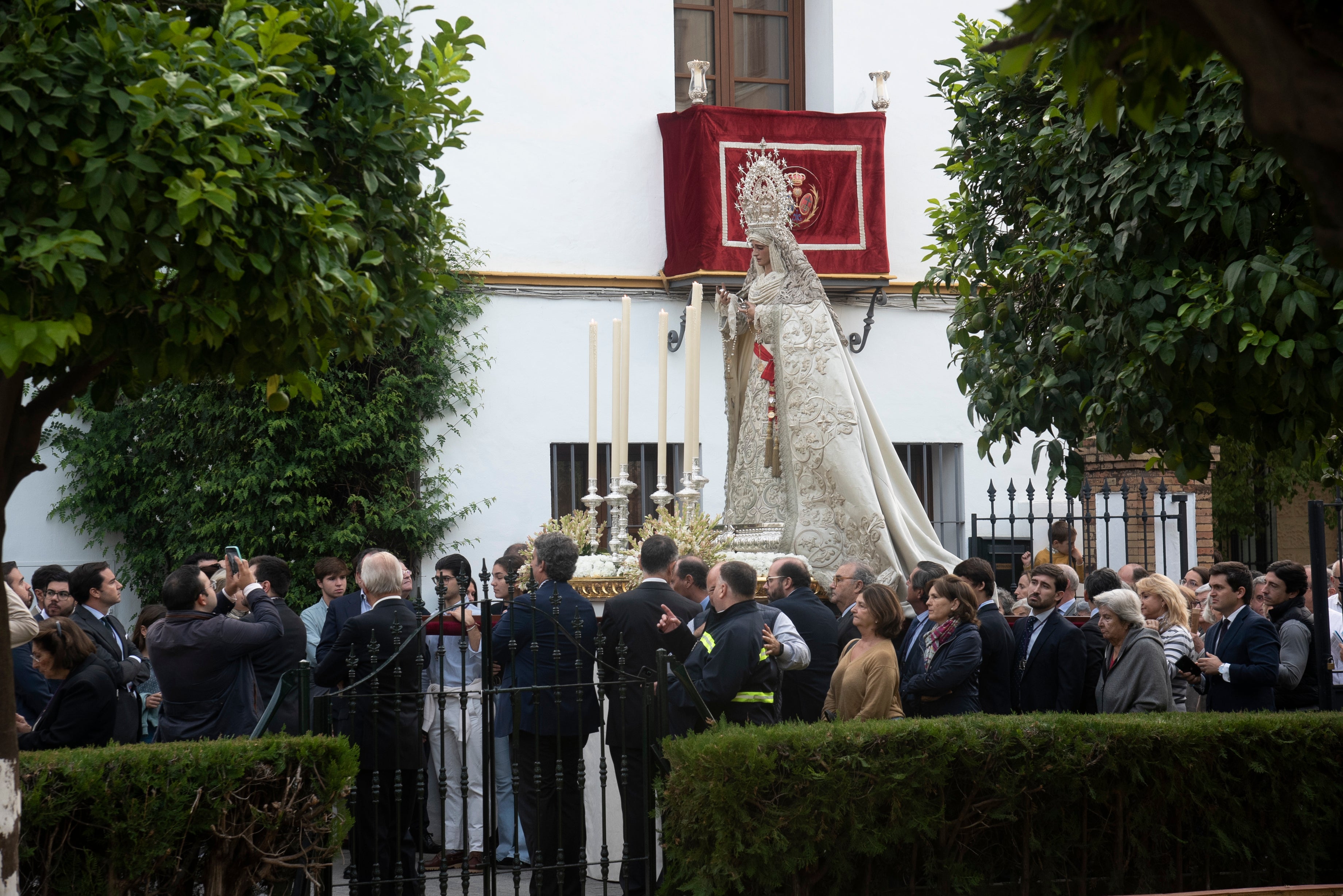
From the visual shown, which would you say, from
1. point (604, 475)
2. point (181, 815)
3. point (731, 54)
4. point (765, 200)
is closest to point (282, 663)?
point (181, 815)

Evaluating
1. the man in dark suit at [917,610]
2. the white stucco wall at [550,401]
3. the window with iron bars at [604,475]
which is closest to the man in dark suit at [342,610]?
the man in dark suit at [917,610]

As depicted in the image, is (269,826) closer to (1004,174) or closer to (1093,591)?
(1004,174)

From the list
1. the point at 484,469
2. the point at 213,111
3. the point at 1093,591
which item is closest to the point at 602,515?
the point at 484,469

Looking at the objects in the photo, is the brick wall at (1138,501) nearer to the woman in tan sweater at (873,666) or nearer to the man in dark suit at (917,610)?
the man in dark suit at (917,610)

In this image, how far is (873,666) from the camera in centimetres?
620

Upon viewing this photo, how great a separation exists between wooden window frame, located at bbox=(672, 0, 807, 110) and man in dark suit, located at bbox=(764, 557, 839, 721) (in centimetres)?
899

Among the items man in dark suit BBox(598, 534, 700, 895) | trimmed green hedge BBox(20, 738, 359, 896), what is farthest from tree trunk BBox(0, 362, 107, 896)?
man in dark suit BBox(598, 534, 700, 895)

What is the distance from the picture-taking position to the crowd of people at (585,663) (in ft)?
19.2

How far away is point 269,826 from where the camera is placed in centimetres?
497

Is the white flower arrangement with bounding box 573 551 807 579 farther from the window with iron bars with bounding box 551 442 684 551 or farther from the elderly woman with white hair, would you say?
the window with iron bars with bounding box 551 442 684 551

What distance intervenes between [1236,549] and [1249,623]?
10.6 m

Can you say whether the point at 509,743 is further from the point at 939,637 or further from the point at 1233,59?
the point at 1233,59

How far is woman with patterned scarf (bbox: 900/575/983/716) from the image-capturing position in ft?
21.1

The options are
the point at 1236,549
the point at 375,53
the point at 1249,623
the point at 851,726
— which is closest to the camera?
the point at 375,53
